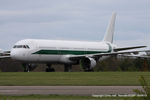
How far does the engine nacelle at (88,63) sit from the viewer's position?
5533 centimetres

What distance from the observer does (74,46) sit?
195 feet

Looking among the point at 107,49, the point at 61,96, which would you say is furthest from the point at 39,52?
the point at 61,96

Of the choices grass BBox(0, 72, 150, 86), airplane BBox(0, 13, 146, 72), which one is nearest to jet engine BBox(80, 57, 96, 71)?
airplane BBox(0, 13, 146, 72)

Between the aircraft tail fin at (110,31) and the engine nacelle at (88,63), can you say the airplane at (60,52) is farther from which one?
the aircraft tail fin at (110,31)

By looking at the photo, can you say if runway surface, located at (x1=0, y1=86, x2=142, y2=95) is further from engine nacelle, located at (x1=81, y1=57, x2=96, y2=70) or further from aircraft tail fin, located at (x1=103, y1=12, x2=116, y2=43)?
aircraft tail fin, located at (x1=103, y1=12, x2=116, y2=43)

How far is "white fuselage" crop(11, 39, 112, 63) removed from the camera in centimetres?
5366

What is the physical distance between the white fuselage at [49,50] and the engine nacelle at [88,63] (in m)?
1.79

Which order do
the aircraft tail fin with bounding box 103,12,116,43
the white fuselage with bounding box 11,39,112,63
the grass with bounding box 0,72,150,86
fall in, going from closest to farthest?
the grass with bounding box 0,72,150,86
the white fuselage with bounding box 11,39,112,63
the aircraft tail fin with bounding box 103,12,116,43

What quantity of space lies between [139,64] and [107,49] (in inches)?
601

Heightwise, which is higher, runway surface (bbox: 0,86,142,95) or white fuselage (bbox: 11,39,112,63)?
white fuselage (bbox: 11,39,112,63)

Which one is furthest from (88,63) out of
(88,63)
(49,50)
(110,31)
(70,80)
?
(70,80)

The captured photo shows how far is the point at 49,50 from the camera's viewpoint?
5541cm

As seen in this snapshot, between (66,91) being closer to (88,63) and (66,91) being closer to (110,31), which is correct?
(88,63)

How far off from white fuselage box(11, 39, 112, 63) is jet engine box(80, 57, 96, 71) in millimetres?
1743
